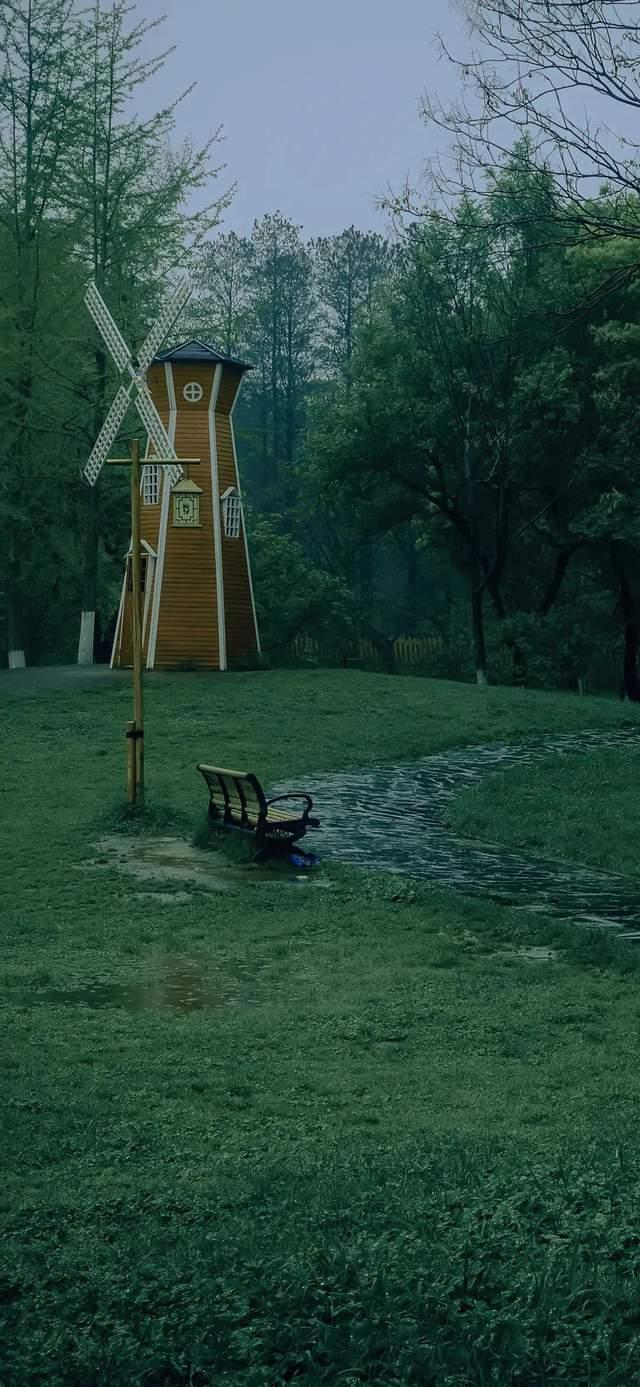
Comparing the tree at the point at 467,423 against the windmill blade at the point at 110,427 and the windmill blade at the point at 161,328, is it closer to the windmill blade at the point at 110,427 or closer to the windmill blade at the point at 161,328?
the windmill blade at the point at 161,328

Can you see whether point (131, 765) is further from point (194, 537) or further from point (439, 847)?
point (194, 537)

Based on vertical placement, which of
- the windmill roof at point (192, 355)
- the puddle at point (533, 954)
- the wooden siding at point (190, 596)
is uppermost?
the windmill roof at point (192, 355)

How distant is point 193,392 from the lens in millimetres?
39969

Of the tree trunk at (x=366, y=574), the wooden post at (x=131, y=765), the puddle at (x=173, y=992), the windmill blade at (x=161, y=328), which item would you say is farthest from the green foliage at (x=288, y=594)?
the puddle at (x=173, y=992)

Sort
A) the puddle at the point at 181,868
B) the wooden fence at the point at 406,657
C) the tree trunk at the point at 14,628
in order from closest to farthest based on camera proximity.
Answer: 1. the puddle at the point at 181,868
2. the tree trunk at the point at 14,628
3. the wooden fence at the point at 406,657


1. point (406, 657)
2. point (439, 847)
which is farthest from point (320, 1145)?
point (406, 657)

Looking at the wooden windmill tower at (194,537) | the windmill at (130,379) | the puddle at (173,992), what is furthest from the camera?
the wooden windmill tower at (194,537)

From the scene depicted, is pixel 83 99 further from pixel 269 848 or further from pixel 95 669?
pixel 269 848

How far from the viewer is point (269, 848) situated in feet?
53.1

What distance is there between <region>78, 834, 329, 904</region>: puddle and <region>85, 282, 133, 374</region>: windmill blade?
22.8 meters

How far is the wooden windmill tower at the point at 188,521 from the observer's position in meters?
38.8

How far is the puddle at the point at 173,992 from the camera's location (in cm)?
1004

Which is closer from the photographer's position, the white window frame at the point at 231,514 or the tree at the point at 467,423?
the tree at the point at 467,423

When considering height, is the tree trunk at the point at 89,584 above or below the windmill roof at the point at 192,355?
below
